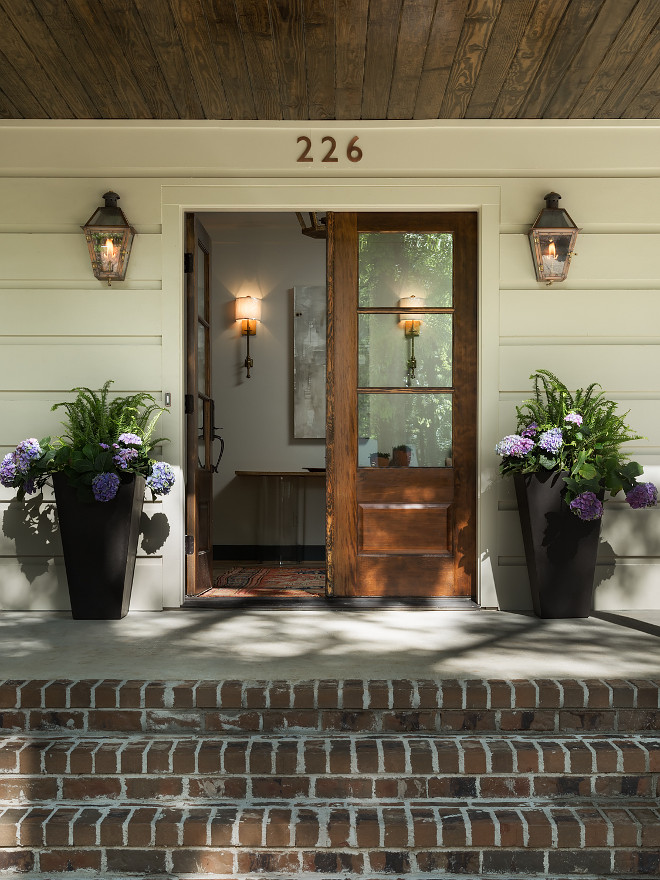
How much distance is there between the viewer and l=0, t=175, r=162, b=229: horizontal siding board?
430 cm

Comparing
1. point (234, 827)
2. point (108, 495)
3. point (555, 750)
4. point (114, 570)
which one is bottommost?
point (234, 827)

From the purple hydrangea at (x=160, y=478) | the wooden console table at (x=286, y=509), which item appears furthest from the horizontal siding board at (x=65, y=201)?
the wooden console table at (x=286, y=509)

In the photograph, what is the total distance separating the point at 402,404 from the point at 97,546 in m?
1.76

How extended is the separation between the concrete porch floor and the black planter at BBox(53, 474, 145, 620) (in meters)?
0.11

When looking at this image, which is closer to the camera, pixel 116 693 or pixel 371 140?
pixel 116 693

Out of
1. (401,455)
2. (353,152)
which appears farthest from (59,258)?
(401,455)

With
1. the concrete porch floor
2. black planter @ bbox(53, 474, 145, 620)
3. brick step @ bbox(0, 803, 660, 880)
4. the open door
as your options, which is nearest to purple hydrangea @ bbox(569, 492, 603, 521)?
the concrete porch floor

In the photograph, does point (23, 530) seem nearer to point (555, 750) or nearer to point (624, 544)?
point (555, 750)

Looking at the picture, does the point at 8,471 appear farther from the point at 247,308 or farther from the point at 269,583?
the point at 247,308

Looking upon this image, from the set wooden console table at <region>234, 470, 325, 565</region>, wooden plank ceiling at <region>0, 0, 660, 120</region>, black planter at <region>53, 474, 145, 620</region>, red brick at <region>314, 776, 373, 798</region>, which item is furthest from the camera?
wooden console table at <region>234, 470, 325, 565</region>

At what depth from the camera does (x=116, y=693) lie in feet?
9.14

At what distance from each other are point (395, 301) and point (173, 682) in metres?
2.44

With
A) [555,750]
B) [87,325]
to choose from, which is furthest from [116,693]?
[87,325]

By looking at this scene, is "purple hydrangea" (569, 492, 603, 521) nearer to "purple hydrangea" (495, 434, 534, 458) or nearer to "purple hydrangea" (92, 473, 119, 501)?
"purple hydrangea" (495, 434, 534, 458)
